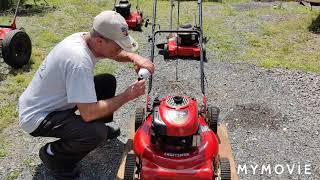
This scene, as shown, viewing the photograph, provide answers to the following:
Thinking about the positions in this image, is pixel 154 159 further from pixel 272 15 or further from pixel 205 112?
pixel 272 15

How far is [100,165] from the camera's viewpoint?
3.63m

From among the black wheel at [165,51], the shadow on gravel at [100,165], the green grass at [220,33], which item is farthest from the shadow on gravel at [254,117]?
the black wheel at [165,51]

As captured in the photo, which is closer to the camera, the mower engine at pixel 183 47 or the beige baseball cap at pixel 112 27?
the beige baseball cap at pixel 112 27

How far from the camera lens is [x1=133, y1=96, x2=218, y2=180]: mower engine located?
2.95m

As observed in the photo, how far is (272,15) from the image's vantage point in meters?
9.34

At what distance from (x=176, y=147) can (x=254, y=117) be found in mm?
1758

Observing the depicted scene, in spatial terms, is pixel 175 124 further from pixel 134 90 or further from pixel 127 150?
pixel 127 150

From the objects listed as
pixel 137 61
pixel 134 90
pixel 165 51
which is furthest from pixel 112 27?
pixel 165 51

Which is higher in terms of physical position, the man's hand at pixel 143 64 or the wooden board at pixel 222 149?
the man's hand at pixel 143 64

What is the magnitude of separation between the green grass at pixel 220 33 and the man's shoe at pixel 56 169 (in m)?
1.14

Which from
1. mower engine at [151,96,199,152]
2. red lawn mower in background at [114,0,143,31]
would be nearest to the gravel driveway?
mower engine at [151,96,199,152]

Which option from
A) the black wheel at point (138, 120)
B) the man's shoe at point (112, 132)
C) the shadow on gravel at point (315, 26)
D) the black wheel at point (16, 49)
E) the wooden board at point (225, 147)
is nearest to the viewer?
the wooden board at point (225, 147)

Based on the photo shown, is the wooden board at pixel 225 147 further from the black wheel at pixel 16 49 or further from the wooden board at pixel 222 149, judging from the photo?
the black wheel at pixel 16 49

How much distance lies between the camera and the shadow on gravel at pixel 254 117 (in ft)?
14.4
